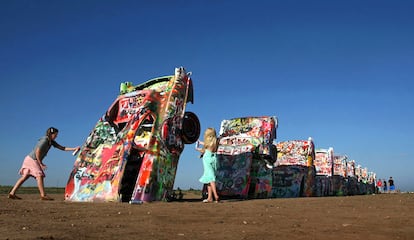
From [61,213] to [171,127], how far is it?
4.36 meters

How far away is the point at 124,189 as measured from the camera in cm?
1039

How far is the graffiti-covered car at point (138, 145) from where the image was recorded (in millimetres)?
9547

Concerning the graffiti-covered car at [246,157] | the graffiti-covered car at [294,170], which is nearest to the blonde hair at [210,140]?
the graffiti-covered car at [246,157]

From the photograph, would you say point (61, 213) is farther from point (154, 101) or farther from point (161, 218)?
point (154, 101)

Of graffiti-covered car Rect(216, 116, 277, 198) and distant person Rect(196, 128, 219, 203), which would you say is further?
graffiti-covered car Rect(216, 116, 277, 198)

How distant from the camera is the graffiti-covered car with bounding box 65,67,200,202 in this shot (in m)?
9.55

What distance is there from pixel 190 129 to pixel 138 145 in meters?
1.66

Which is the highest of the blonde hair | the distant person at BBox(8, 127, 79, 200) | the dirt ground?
the blonde hair

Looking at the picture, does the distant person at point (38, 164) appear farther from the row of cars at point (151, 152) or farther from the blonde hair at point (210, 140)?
the blonde hair at point (210, 140)

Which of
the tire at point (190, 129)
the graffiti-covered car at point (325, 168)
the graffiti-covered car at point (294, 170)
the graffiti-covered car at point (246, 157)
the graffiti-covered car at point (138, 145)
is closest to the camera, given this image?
the graffiti-covered car at point (138, 145)

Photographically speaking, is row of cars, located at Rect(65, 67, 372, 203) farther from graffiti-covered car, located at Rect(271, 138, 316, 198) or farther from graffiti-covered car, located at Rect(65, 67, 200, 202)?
graffiti-covered car, located at Rect(271, 138, 316, 198)

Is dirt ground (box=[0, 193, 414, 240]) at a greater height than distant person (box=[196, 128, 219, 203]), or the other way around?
distant person (box=[196, 128, 219, 203])

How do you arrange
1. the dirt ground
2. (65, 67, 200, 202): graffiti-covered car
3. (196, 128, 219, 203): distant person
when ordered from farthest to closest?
(196, 128, 219, 203): distant person, (65, 67, 200, 202): graffiti-covered car, the dirt ground

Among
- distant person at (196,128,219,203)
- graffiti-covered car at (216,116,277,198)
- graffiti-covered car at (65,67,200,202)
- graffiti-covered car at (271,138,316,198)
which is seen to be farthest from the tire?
graffiti-covered car at (271,138,316,198)
